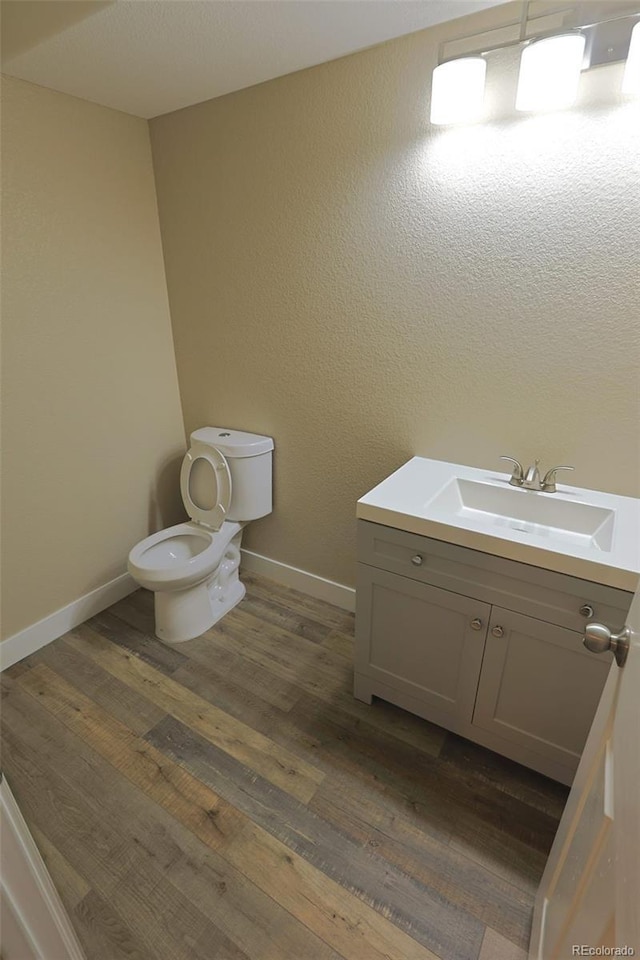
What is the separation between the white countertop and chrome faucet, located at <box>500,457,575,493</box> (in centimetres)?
2

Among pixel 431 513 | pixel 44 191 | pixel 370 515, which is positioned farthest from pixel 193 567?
pixel 44 191

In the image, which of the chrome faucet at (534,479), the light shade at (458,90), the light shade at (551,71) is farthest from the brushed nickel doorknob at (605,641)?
the light shade at (458,90)

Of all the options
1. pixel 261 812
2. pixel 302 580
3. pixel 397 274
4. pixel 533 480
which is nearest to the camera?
pixel 261 812

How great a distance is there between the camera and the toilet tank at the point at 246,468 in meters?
2.12

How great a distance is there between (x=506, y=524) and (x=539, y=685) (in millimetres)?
489

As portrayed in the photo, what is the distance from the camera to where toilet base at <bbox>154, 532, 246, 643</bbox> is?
79.1 inches

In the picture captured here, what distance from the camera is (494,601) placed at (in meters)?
1.31

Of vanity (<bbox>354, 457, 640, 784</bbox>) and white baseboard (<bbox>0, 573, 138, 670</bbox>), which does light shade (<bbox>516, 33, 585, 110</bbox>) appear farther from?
white baseboard (<bbox>0, 573, 138, 670</bbox>)

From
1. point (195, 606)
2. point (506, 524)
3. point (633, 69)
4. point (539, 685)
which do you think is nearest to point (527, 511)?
point (506, 524)

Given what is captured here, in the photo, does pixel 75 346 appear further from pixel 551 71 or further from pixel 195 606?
pixel 551 71

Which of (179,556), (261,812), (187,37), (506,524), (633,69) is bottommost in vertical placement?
(261,812)

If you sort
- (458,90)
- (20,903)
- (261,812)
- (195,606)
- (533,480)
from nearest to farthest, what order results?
1. (20,903)
2. (458,90)
3. (261,812)
4. (533,480)
5. (195,606)

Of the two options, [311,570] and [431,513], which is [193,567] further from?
[431,513]

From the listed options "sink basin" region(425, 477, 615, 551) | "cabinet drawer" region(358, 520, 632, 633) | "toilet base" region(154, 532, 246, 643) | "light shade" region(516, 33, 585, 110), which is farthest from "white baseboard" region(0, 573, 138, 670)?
"light shade" region(516, 33, 585, 110)
